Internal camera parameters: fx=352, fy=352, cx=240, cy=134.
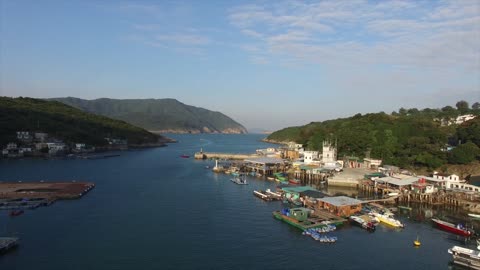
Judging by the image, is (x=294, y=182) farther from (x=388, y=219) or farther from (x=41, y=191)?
(x=41, y=191)

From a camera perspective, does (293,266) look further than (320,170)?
No

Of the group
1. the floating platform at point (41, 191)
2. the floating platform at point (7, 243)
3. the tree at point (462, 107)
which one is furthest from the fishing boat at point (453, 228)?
the tree at point (462, 107)

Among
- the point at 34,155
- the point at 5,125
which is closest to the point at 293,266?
the point at 34,155

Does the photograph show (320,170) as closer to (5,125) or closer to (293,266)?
(293,266)

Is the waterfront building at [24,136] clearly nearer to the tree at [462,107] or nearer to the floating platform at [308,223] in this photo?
the floating platform at [308,223]

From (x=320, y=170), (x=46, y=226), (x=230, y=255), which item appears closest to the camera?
(x=230, y=255)
